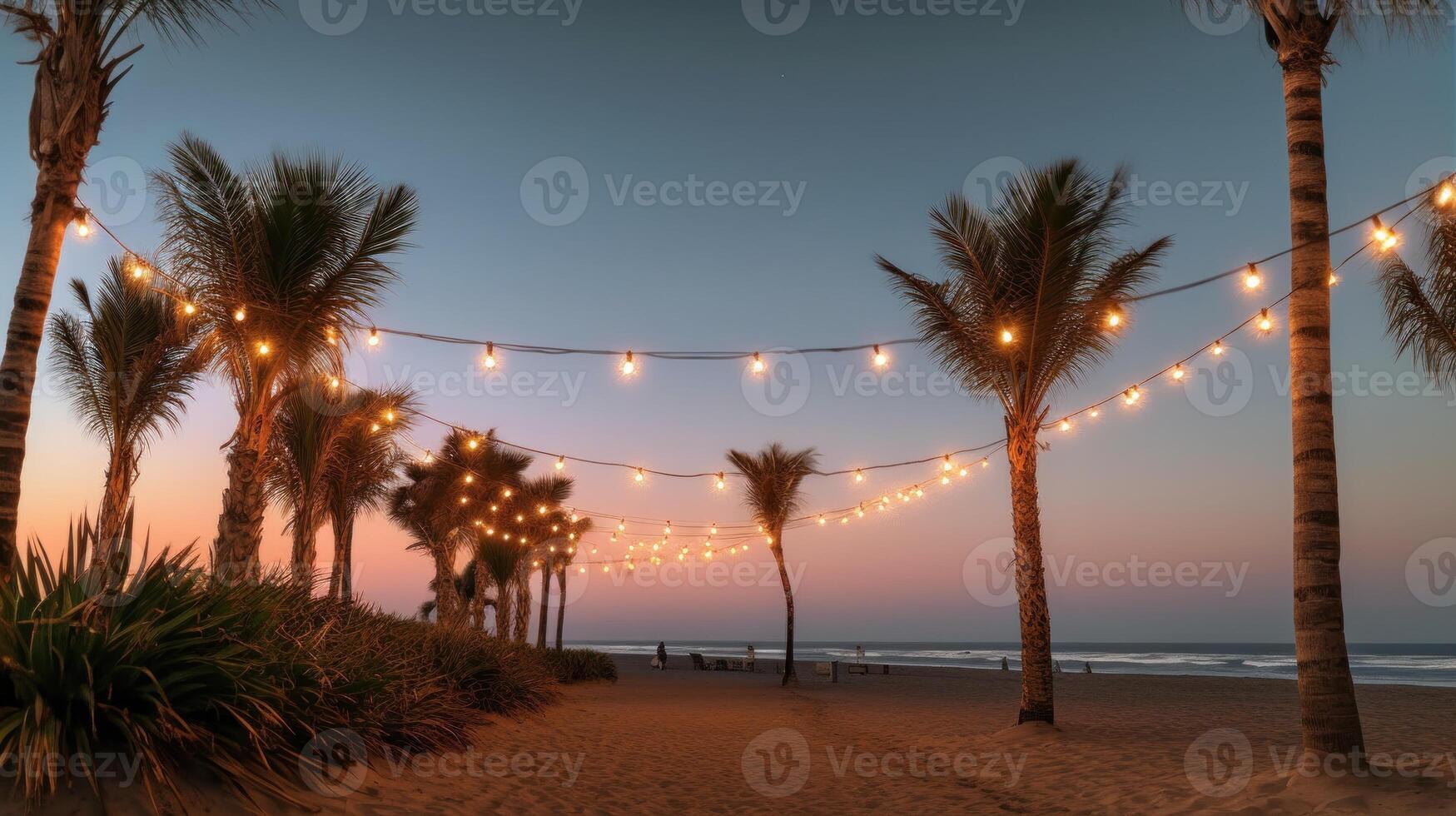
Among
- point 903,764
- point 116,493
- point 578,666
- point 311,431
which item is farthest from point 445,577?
point 903,764

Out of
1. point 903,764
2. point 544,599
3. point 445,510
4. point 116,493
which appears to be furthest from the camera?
point 544,599

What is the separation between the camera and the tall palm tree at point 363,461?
17.1 metres

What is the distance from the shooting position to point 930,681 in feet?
91.0

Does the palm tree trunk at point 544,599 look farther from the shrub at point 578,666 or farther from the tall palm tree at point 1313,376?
the tall palm tree at point 1313,376

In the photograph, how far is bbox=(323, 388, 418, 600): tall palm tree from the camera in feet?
56.2

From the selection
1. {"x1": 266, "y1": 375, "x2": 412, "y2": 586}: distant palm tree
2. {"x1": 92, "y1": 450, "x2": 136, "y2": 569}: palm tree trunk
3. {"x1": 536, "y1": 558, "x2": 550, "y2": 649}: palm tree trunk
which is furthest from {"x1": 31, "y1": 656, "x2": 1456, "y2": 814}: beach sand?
{"x1": 536, "y1": 558, "x2": 550, "y2": 649}: palm tree trunk

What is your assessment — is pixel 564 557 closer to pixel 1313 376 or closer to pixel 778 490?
pixel 778 490

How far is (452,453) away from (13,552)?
22.8 meters

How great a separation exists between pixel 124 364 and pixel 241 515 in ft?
20.9

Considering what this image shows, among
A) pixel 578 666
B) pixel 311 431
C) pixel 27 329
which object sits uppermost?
pixel 311 431

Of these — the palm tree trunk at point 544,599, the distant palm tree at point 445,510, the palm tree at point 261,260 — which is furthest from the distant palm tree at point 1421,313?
the palm tree trunk at point 544,599

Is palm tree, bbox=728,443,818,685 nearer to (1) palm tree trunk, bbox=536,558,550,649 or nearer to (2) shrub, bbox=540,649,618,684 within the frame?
(2) shrub, bbox=540,649,618,684

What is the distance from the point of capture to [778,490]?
26.0m

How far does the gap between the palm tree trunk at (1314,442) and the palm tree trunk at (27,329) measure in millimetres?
9590
